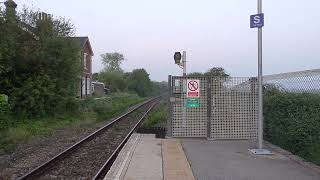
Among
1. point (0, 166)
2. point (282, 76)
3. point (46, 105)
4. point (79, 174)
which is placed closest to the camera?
point (79, 174)

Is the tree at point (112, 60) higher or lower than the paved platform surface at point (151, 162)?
higher

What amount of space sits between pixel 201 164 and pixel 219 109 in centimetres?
499

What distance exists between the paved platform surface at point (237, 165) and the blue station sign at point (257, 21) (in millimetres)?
3102

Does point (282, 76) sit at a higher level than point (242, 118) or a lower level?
higher

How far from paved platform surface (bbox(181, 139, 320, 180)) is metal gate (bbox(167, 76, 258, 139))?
140cm

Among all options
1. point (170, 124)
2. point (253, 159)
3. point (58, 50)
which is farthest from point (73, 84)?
point (253, 159)

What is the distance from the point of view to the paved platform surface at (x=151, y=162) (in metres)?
9.99

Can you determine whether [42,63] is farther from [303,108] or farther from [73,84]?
[303,108]

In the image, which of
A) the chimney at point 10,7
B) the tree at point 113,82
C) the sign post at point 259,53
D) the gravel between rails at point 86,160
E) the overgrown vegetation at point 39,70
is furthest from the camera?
the tree at point 113,82

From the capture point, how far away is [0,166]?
13.3 meters

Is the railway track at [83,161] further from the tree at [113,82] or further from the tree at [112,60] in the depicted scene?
the tree at [112,60]

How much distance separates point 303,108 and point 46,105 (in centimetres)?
2087

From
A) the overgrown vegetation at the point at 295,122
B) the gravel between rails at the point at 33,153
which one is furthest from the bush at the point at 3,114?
the overgrown vegetation at the point at 295,122

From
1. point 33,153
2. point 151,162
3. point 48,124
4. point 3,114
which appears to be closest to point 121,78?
point 48,124
